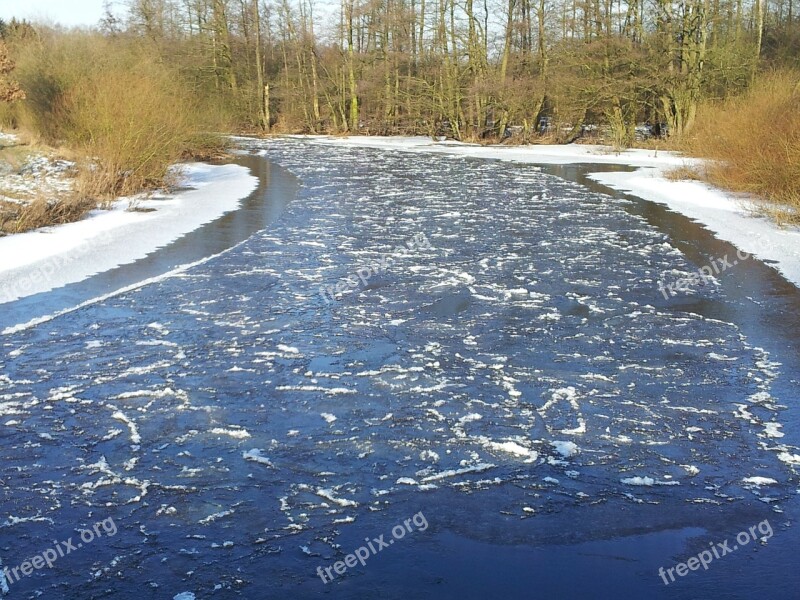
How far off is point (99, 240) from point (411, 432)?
323 inches

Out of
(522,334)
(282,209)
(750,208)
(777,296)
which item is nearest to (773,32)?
(750,208)

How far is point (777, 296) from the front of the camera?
877 centimetres

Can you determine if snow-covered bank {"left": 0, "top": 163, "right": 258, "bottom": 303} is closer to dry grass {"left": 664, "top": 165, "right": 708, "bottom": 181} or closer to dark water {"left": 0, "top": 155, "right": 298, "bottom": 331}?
dark water {"left": 0, "top": 155, "right": 298, "bottom": 331}

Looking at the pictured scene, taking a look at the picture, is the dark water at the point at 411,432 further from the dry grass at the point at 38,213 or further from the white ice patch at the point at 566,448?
the dry grass at the point at 38,213

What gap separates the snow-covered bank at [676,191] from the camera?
37.3 feet

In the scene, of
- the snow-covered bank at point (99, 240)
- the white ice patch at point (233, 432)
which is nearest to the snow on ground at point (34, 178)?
the snow-covered bank at point (99, 240)

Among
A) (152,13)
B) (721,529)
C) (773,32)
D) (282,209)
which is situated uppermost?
(152,13)

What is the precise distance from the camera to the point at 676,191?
58.1 ft

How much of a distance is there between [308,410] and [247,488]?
119 cm

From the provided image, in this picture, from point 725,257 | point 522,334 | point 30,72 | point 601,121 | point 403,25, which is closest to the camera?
point 522,334

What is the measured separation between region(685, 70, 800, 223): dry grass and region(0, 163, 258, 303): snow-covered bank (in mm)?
9832

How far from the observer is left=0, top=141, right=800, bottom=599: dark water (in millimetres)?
3926

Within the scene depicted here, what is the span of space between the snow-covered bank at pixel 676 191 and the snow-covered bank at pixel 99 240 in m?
8.47

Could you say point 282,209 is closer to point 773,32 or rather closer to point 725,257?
point 725,257
